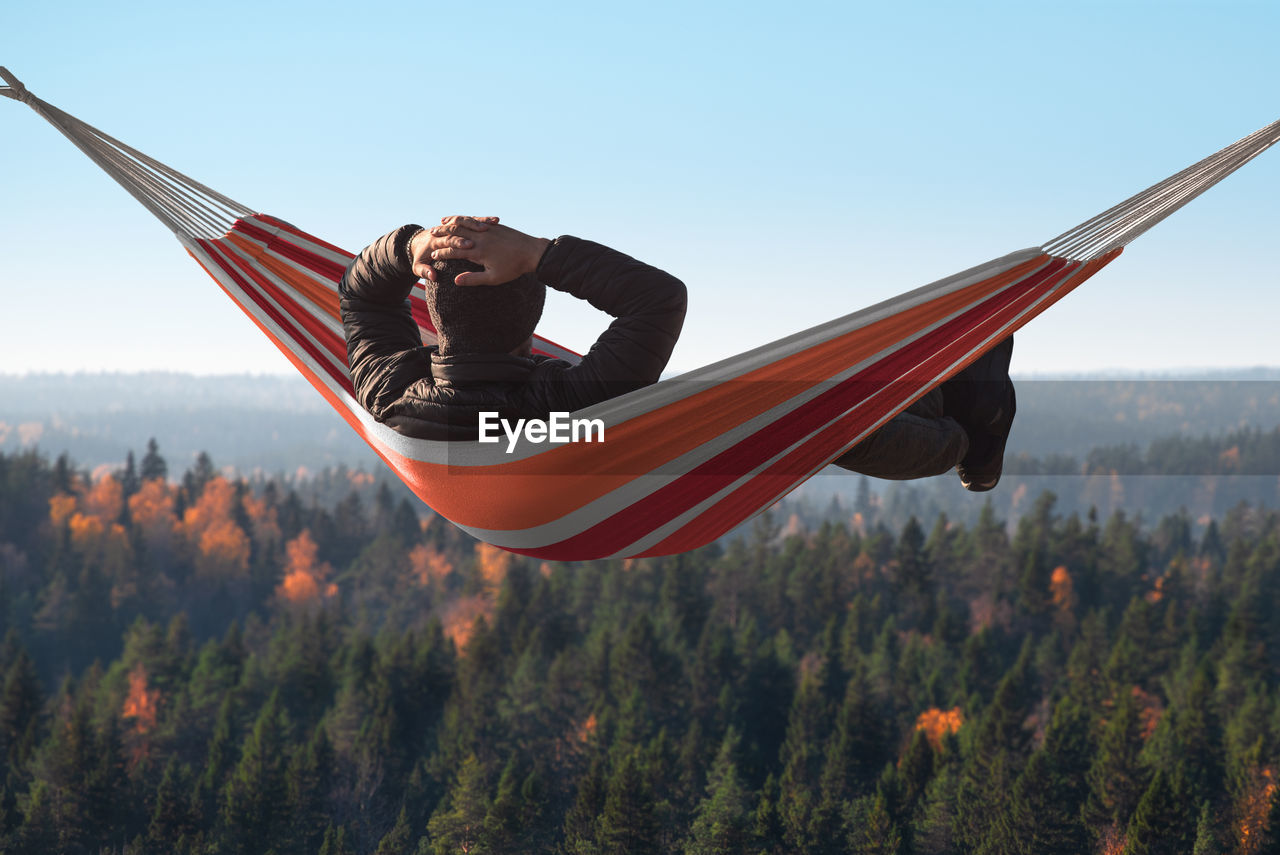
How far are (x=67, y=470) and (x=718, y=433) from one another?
311 ft

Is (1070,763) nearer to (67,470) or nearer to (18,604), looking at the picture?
(18,604)

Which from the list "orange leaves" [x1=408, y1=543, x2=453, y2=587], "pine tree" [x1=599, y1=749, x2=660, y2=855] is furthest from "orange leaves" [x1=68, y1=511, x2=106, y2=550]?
"pine tree" [x1=599, y1=749, x2=660, y2=855]

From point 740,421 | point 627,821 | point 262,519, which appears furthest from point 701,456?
point 262,519

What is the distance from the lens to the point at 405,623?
79438 mm

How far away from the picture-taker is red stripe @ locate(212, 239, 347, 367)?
4434mm

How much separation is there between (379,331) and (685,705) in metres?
53.3

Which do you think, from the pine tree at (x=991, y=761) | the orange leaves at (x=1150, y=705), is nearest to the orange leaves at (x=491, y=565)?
the pine tree at (x=991, y=761)

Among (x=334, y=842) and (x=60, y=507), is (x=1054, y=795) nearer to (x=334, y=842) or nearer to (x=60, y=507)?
(x=334, y=842)

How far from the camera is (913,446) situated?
13.6 ft

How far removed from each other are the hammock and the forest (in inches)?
1645

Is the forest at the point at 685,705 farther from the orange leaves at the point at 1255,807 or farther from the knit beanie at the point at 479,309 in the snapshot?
the knit beanie at the point at 479,309

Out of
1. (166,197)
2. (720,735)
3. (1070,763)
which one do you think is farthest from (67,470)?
(166,197)

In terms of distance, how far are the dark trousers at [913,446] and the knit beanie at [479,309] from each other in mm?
1291

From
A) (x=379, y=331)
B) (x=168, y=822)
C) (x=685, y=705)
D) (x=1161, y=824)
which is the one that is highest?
(x=379, y=331)
